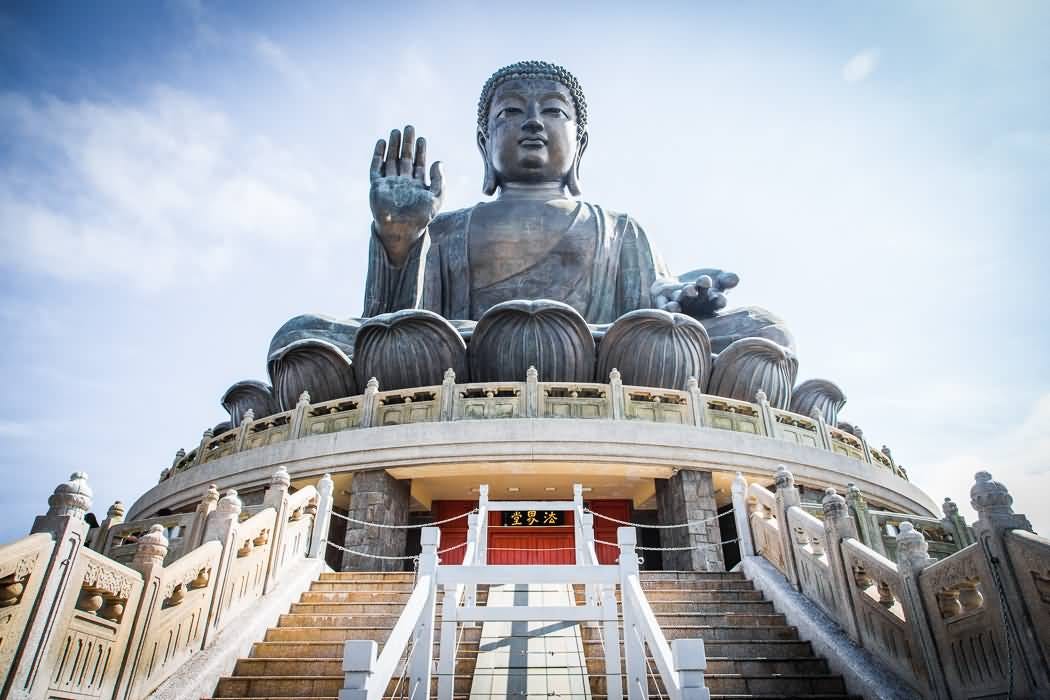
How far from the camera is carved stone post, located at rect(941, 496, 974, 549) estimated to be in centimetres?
779

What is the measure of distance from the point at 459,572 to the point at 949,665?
8.76ft

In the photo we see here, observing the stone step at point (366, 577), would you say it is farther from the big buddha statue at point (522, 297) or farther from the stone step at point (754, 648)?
the big buddha statue at point (522, 297)

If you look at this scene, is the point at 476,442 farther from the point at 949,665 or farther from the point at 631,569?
the point at 949,665

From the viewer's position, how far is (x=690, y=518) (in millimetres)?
8719

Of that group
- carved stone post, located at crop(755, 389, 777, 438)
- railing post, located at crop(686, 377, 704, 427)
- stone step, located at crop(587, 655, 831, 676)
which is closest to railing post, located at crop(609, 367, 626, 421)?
railing post, located at crop(686, 377, 704, 427)

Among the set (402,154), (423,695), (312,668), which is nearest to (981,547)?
(423,695)

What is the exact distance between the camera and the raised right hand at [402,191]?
13.0 meters

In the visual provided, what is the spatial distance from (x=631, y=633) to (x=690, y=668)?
1.05 meters

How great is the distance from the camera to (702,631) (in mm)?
5023

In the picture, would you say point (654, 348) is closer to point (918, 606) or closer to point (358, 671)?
point (918, 606)

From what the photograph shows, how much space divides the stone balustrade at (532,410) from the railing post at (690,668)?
668 cm

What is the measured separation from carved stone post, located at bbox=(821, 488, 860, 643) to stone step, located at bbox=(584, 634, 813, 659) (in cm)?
33

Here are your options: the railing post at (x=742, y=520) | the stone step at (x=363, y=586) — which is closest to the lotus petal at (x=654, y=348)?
the railing post at (x=742, y=520)

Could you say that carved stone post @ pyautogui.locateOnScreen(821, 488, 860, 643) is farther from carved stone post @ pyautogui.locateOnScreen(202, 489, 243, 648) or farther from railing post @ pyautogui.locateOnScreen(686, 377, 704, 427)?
railing post @ pyautogui.locateOnScreen(686, 377, 704, 427)
